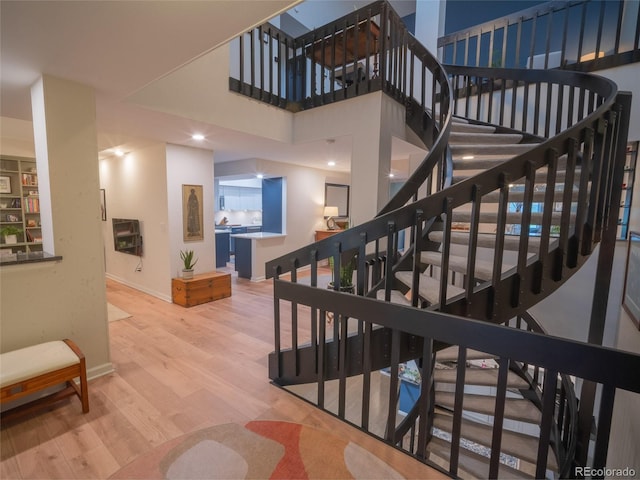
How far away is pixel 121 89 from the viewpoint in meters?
2.28

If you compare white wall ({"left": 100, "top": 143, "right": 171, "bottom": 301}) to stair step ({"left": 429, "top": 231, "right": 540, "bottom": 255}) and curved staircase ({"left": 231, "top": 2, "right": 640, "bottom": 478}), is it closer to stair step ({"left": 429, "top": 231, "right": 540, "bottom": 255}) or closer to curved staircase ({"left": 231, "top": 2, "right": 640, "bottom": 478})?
curved staircase ({"left": 231, "top": 2, "right": 640, "bottom": 478})

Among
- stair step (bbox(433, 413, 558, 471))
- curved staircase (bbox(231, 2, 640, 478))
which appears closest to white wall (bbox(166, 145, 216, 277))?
curved staircase (bbox(231, 2, 640, 478))

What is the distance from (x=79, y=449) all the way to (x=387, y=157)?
139 inches

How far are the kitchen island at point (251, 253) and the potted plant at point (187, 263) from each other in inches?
56.6

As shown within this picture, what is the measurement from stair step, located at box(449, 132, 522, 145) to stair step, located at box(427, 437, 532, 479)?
3.03m

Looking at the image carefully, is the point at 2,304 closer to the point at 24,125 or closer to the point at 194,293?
the point at 194,293

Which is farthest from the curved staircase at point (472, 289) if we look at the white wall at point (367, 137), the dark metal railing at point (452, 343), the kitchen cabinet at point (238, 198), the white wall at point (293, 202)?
the kitchen cabinet at point (238, 198)

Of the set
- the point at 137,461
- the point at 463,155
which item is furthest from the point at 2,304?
the point at 463,155

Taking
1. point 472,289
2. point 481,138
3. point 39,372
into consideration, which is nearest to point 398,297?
point 472,289

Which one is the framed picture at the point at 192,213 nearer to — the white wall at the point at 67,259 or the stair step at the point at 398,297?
the white wall at the point at 67,259

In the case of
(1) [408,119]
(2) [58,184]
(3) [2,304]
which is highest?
(1) [408,119]

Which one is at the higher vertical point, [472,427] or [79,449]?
[79,449]

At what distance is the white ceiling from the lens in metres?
1.35

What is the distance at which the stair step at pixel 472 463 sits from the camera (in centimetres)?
262
